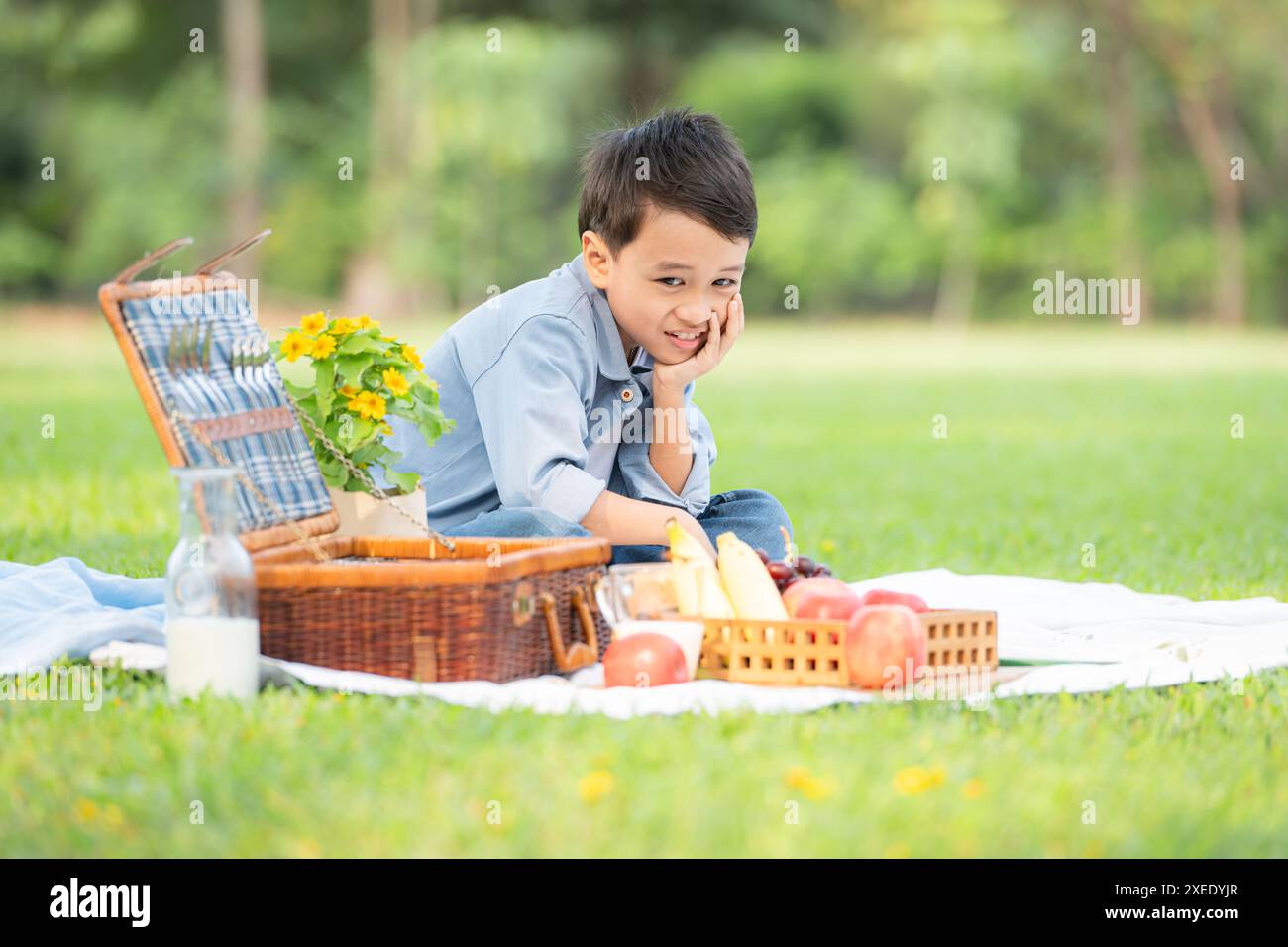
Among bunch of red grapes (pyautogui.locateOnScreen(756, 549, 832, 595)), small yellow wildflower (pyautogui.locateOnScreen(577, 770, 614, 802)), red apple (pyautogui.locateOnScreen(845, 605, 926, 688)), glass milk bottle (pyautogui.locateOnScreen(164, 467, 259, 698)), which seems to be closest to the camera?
small yellow wildflower (pyautogui.locateOnScreen(577, 770, 614, 802))

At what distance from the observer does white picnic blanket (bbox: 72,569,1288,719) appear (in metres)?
3.15

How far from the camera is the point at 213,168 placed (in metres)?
28.9

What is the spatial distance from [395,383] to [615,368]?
24.2 inches

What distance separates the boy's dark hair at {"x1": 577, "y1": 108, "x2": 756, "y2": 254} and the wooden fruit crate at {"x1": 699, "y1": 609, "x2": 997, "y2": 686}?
3.79ft

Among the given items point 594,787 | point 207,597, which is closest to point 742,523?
point 207,597

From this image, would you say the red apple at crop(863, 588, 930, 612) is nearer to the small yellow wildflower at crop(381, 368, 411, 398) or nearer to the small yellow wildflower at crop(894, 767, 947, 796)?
Answer: the small yellow wildflower at crop(894, 767, 947, 796)

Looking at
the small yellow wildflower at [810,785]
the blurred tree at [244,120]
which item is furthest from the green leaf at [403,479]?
the blurred tree at [244,120]

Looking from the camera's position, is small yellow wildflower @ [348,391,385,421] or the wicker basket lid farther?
small yellow wildflower @ [348,391,385,421]

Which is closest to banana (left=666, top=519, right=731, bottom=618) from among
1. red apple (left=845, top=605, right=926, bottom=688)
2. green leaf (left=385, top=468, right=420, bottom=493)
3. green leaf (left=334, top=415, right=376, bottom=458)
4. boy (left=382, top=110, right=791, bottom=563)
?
boy (left=382, top=110, right=791, bottom=563)

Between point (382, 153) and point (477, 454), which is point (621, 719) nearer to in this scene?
point (477, 454)

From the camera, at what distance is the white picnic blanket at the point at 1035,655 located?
315cm

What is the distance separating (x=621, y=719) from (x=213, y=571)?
0.85m

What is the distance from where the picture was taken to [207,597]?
3086mm
